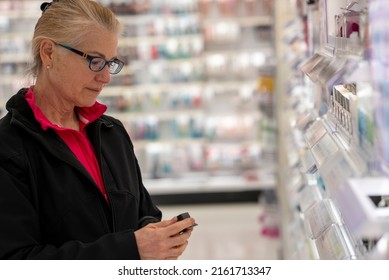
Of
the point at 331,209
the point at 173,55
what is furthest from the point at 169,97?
the point at 331,209

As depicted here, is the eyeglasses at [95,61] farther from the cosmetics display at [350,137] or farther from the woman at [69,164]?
the cosmetics display at [350,137]

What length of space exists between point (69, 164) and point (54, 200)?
0.35ft

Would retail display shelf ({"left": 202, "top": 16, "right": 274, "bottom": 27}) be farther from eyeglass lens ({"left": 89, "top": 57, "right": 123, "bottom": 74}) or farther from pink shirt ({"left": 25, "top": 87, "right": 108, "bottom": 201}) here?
eyeglass lens ({"left": 89, "top": 57, "right": 123, "bottom": 74})

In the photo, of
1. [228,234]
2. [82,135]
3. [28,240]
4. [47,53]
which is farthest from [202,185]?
[28,240]

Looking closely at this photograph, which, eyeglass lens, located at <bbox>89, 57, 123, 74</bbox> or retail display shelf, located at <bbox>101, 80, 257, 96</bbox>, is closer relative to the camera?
eyeglass lens, located at <bbox>89, 57, 123, 74</bbox>

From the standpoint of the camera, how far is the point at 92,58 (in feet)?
6.43

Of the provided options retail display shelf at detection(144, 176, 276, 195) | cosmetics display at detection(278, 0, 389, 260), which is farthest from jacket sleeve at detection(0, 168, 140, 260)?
retail display shelf at detection(144, 176, 276, 195)

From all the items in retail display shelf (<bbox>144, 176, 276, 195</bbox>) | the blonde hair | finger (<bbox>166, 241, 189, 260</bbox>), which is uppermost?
the blonde hair

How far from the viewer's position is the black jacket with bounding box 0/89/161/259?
1.76m

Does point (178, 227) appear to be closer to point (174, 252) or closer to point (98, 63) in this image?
point (174, 252)

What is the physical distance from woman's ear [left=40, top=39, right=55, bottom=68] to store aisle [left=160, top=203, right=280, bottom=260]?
138 inches

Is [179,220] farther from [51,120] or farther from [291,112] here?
[291,112]

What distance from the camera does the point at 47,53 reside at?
1.99m
